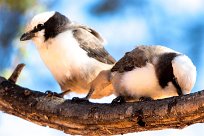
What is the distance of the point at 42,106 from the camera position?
214cm

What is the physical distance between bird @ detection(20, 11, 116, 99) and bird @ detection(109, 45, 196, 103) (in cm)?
21

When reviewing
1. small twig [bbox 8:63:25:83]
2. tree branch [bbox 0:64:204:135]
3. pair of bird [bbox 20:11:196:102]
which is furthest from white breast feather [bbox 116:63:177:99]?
small twig [bbox 8:63:25:83]

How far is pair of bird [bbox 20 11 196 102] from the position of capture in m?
2.03

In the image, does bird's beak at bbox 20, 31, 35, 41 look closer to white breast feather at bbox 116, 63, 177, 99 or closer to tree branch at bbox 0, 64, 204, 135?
tree branch at bbox 0, 64, 204, 135

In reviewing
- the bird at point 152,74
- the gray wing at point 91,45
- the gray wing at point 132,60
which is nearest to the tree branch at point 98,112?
the bird at point 152,74

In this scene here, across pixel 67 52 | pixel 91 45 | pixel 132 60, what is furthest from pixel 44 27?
pixel 132 60

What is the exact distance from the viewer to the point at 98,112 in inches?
77.4

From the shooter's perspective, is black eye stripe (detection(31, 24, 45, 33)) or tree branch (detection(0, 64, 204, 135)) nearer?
tree branch (detection(0, 64, 204, 135))

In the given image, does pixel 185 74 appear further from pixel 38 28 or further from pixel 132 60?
pixel 38 28

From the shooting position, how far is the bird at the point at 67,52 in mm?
2348

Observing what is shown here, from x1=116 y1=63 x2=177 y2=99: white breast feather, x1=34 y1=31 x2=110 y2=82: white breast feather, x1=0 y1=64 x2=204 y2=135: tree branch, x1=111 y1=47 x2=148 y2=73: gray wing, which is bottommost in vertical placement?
x1=0 y1=64 x2=204 y2=135: tree branch

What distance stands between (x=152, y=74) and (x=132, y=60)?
0.43 feet

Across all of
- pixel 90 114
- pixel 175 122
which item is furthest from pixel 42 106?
pixel 175 122

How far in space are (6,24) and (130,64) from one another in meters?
0.82
